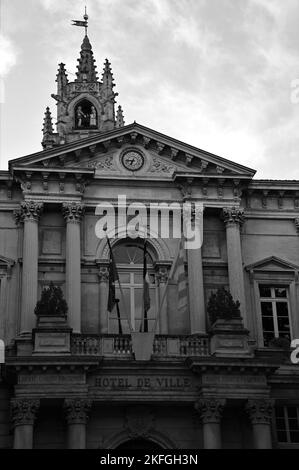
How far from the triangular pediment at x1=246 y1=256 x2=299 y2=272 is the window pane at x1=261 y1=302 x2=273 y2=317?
1.25m

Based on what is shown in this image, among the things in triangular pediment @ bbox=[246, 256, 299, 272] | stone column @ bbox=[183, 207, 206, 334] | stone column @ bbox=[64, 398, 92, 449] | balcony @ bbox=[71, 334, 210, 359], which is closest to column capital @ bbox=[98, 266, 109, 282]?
balcony @ bbox=[71, 334, 210, 359]

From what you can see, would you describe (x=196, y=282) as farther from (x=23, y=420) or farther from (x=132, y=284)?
(x=23, y=420)

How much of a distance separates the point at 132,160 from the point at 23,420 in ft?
34.7

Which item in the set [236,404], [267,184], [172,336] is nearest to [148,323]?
[172,336]

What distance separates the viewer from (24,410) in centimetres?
2734

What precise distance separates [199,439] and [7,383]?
6.53 metres

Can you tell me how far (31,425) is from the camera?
2733 centimetres

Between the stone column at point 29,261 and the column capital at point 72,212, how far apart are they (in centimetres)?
86

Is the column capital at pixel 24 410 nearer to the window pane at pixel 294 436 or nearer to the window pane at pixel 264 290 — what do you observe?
the window pane at pixel 294 436

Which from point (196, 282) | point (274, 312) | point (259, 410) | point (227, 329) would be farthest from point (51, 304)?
point (274, 312)

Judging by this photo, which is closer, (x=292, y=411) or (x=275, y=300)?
(x=292, y=411)

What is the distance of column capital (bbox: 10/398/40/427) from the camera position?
2733cm

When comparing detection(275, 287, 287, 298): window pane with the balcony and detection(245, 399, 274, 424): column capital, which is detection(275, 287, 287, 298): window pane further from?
detection(245, 399, 274, 424): column capital

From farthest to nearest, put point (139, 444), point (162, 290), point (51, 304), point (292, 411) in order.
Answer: point (162, 290) < point (292, 411) < point (139, 444) < point (51, 304)
